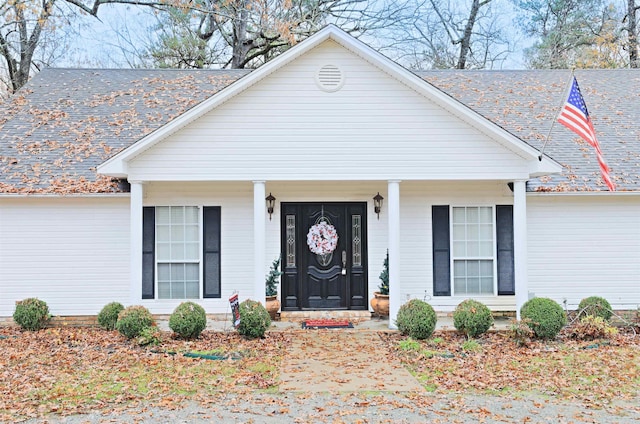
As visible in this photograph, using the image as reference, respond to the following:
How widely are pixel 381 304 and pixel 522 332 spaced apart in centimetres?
306

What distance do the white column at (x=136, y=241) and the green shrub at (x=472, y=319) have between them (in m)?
5.73

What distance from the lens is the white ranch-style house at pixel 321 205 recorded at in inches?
445

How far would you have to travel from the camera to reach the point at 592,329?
10430 mm

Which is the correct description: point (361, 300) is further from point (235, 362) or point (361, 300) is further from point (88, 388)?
point (88, 388)

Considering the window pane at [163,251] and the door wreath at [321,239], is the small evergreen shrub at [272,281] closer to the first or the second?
the door wreath at [321,239]

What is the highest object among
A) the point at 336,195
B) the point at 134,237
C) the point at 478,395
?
the point at 336,195

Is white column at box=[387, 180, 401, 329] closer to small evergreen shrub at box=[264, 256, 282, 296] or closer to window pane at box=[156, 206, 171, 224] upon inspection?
small evergreen shrub at box=[264, 256, 282, 296]

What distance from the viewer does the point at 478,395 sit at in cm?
732

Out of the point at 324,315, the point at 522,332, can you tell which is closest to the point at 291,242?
the point at 324,315

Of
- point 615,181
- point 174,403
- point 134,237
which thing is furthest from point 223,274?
point 615,181

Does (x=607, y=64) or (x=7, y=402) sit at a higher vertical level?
(x=607, y=64)

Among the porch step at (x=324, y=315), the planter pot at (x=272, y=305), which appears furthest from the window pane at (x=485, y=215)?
the planter pot at (x=272, y=305)

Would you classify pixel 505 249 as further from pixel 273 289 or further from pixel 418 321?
pixel 273 289

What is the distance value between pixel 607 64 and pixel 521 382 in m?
22.5
